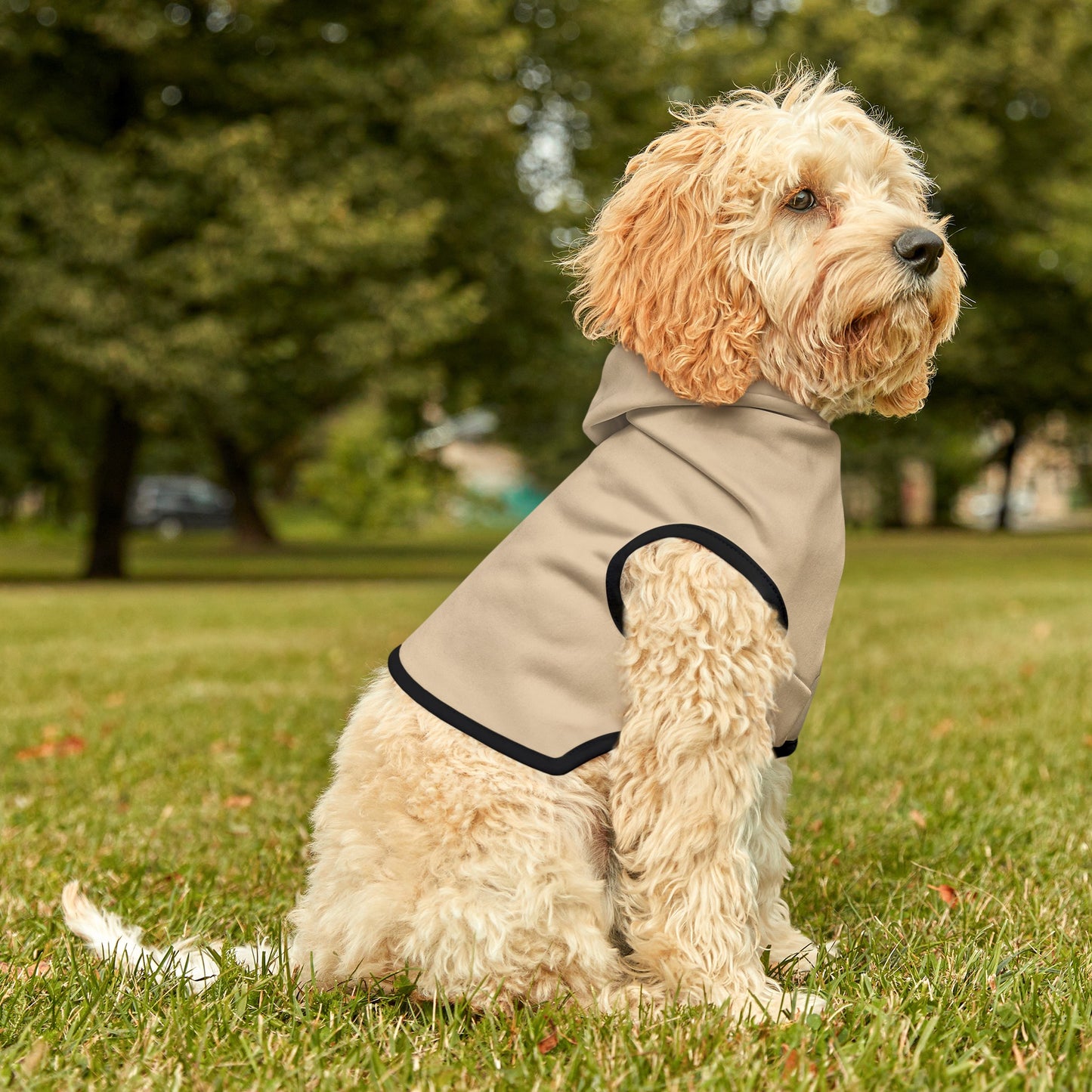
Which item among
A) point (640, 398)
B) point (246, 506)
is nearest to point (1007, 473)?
point (246, 506)

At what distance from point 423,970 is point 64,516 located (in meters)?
46.3

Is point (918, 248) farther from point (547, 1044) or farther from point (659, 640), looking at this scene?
point (547, 1044)

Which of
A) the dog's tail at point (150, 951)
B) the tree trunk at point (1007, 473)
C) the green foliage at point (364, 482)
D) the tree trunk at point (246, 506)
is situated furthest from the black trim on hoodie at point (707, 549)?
the green foliage at point (364, 482)

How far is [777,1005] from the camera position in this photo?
278 centimetres

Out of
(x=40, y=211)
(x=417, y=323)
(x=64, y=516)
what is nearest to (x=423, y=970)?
(x=417, y=323)

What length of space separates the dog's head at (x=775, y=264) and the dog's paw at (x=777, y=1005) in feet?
4.71

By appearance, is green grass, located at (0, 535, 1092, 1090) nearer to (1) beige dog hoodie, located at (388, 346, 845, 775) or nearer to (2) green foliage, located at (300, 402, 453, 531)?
(1) beige dog hoodie, located at (388, 346, 845, 775)

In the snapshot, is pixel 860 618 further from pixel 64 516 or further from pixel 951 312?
pixel 64 516

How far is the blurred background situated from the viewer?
16453 mm

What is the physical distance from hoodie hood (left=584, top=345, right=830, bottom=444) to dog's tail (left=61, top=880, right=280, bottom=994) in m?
1.68

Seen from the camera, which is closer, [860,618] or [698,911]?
[698,911]

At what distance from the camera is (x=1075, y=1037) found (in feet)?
8.54

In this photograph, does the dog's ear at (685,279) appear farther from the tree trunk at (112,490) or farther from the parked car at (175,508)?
the parked car at (175,508)

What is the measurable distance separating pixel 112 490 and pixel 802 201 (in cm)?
1964
